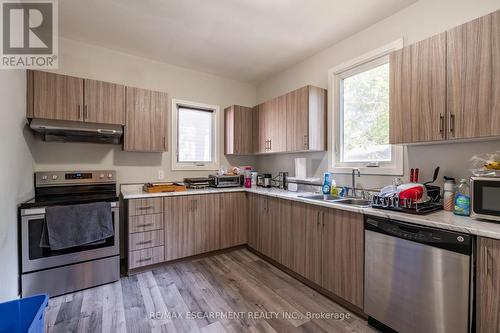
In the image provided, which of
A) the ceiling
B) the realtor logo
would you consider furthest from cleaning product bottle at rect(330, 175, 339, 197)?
the realtor logo

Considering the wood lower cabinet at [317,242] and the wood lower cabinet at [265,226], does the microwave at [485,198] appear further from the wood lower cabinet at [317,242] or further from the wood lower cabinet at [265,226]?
the wood lower cabinet at [265,226]

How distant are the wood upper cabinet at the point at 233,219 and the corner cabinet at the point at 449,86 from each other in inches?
80.3

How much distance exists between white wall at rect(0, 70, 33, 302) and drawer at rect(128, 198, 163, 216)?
0.90m

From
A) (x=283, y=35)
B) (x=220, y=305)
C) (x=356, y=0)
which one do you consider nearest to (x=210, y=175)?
(x=220, y=305)

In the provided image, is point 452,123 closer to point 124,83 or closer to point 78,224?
point 78,224

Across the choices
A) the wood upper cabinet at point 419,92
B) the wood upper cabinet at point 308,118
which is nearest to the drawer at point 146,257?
the wood upper cabinet at point 308,118

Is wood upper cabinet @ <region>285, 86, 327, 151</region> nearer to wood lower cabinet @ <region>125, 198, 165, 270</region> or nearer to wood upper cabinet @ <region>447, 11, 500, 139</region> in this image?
wood upper cabinet @ <region>447, 11, 500, 139</region>

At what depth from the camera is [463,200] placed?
153 cm

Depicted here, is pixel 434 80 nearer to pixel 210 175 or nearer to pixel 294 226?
pixel 294 226

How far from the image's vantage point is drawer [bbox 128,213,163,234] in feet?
8.25

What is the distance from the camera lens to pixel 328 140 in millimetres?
2805

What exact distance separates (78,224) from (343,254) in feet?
8.13

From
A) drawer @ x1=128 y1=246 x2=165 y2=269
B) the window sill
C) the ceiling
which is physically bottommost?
drawer @ x1=128 y1=246 x2=165 y2=269

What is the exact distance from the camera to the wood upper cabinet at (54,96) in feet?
7.29
